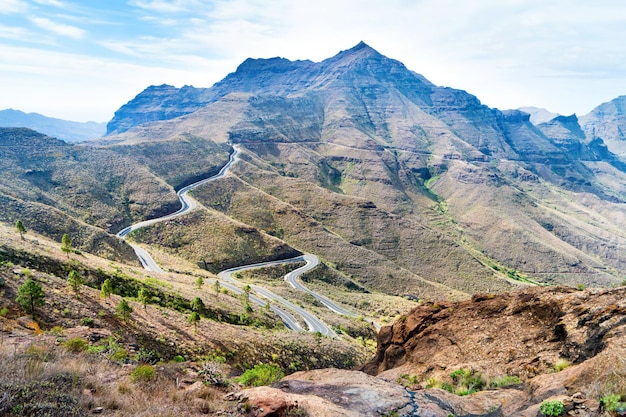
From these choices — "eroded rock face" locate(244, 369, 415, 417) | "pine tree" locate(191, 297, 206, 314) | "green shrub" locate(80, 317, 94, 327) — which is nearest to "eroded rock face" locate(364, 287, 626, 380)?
"eroded rock face" locate(244, 369, 415, 417)

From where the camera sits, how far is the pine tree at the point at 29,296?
1725 centimetres

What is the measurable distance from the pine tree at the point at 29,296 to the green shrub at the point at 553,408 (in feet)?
70.3

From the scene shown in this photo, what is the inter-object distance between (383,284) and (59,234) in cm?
7089

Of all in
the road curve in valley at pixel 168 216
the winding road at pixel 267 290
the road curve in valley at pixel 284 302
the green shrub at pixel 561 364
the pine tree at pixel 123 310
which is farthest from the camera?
the road curve in valley at pixel 168 216

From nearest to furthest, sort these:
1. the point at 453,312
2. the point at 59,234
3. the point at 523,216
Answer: the point at 453,312, the point at 59,234, the point at 523,216

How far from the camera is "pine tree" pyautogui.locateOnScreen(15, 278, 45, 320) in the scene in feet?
56.6

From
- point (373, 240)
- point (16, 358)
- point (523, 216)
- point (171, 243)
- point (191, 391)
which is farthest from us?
point (523, 216)

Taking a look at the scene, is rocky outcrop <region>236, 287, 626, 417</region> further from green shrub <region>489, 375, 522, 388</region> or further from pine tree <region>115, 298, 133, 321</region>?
pine tree <region>115, 298, 133, 321</region>

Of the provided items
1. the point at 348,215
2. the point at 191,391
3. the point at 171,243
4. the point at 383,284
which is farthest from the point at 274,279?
the point at 191,391

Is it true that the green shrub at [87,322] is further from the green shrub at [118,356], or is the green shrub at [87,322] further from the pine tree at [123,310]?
the green shrub at [118,356]

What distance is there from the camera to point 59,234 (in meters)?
58.3

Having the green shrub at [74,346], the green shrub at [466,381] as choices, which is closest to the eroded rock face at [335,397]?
the green shrub at [466,381]

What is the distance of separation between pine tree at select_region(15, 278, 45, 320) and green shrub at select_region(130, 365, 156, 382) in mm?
11300

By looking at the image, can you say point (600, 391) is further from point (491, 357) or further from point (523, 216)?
point (523, 216)
